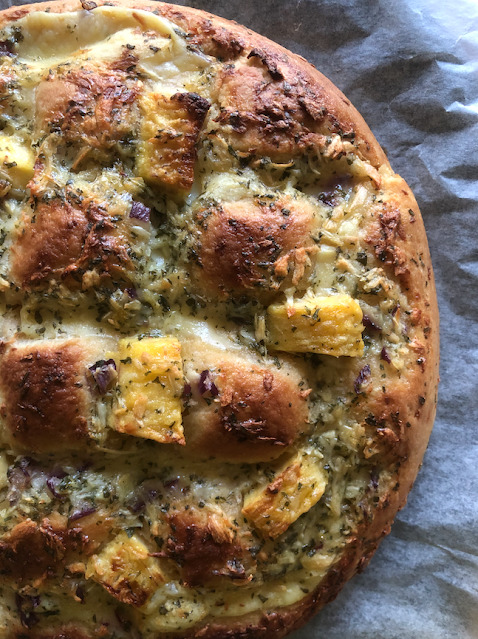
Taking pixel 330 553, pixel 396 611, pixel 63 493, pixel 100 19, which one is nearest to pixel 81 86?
pixel 100 19

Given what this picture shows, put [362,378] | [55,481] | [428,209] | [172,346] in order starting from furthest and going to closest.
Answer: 1. [428,209]
2. [362,378]
3. [55,481]
4. [172,346]

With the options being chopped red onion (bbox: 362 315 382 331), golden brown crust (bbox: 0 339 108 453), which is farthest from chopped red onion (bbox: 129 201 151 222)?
chopped red onion (bbox: 362 315 382 331)

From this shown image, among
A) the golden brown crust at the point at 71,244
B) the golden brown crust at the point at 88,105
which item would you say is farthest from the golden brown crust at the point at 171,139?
the golden brown crust at the point at 71,244

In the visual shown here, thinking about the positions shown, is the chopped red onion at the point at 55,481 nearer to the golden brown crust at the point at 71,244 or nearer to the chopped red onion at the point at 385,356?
the golden brown crust at the point at 71,244

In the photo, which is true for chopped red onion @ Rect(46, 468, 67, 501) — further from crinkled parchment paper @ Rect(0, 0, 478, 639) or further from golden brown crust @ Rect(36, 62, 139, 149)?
crinkled parchment paper @ Rect(0, 0, 478, 639)

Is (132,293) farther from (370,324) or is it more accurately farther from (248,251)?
(370,324)

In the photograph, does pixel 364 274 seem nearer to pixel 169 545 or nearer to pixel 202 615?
pixel 169 545

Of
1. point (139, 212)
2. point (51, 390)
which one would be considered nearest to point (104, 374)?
point (51, 390)
